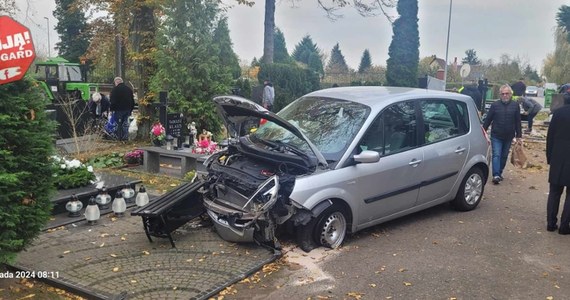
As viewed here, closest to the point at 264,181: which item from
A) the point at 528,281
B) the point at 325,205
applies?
the point at 325,205

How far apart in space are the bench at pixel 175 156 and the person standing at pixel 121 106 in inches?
188

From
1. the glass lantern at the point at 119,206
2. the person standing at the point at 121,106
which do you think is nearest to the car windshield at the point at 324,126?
the glass lantern at the point at 119,206

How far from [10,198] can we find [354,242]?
3.53 meters

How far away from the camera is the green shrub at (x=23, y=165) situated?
12.4 feet

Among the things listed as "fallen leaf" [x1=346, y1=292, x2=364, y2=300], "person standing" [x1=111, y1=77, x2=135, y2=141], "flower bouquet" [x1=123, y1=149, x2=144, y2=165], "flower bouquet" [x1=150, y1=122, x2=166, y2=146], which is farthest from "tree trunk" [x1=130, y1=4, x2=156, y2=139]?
"fallen leaf" [x1=346, y1=292, x2=364, y2=300]

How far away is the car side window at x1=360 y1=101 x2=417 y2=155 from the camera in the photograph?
5688 millimetres

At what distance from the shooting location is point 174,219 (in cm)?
532

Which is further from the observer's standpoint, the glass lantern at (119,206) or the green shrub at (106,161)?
the green shrub at (106,161)

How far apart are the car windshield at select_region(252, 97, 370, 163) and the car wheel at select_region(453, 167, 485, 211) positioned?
6.88ft

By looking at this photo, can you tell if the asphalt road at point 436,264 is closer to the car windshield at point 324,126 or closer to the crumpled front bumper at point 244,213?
the crumpled front bumper at point 244,213

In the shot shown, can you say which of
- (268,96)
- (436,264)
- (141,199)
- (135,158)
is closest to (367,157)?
(436,264)

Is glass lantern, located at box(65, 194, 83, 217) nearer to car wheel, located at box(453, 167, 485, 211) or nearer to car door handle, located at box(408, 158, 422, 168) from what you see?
car door handle, located at box(408, 158, 422, 168)

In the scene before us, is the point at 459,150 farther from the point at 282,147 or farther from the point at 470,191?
the point at 282,147

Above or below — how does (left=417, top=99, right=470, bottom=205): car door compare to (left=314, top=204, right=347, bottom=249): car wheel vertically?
above
